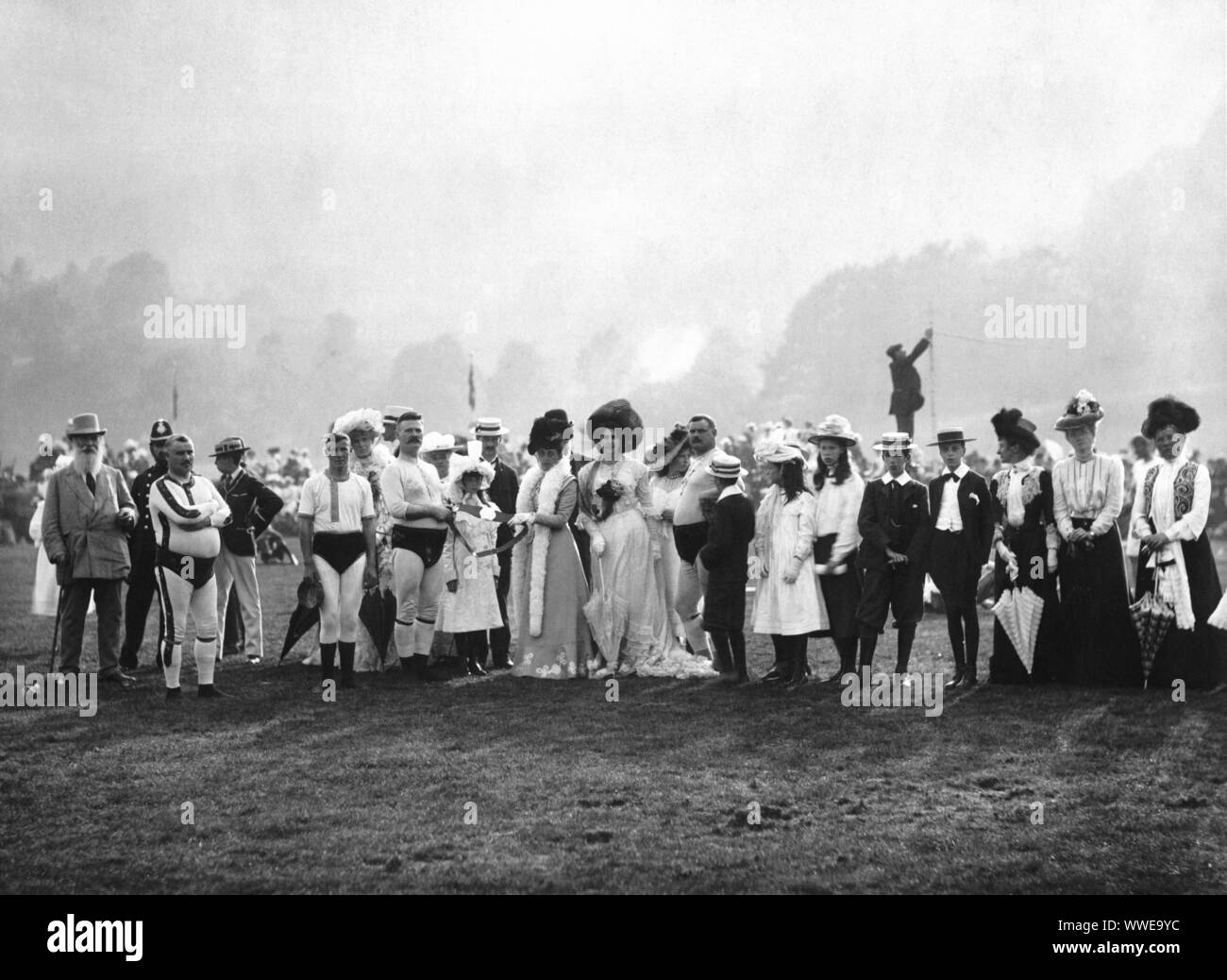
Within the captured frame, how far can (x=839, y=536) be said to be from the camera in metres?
9.13

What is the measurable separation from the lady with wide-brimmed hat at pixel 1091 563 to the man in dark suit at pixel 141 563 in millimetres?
6950

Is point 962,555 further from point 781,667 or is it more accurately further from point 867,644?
point 781,667

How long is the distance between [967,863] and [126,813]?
3.66 meters

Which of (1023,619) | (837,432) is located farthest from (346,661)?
(1023,619)

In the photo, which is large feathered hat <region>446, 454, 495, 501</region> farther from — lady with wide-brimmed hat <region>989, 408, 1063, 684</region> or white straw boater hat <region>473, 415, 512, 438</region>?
lady with wide-brimmed hat <region>989, 408, 1063, 684</region>

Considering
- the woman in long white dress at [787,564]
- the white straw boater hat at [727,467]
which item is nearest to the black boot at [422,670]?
the woman in long white dress at [787,564]

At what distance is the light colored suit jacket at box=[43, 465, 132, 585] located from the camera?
29.5 ft

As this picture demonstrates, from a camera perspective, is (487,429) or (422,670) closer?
(422,670)

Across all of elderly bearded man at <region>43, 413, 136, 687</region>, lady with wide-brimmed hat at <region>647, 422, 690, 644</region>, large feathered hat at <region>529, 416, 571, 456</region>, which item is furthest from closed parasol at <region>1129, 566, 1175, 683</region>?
elderly bearded man at <region>43, 413, 136, 687</region>

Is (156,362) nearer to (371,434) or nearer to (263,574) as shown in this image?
(263,574)

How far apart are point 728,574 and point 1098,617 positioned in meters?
2.60

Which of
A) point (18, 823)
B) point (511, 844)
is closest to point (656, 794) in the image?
point (511, 844)

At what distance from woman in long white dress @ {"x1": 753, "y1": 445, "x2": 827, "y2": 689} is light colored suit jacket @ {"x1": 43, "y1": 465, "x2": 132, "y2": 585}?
4.64 metres

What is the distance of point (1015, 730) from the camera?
7383 mm
